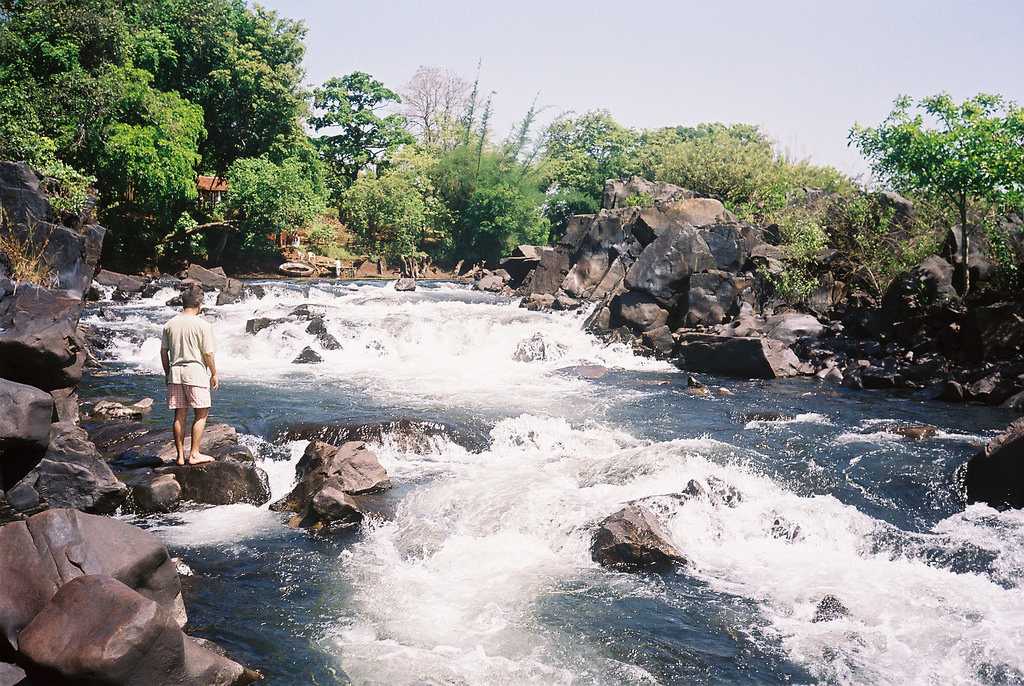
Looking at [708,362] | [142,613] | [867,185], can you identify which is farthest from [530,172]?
[142,613]

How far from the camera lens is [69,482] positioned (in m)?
7.64

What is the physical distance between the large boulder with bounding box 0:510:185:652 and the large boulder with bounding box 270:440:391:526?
7.85 feet

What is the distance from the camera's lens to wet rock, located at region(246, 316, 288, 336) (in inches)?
701

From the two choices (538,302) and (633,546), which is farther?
(538,302)

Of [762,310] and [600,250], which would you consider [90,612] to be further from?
[600,250]

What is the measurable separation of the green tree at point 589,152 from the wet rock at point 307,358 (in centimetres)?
2558

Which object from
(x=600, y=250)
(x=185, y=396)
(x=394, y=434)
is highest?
(x=600, y=250)

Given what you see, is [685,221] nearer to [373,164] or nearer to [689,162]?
[689,162]

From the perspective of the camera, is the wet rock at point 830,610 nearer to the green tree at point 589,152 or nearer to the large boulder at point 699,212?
the large boulder at point 699,212

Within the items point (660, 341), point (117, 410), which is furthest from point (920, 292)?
point (117, 410)

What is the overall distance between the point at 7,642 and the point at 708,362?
14.6 m

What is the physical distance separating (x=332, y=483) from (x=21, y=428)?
2.98 meters

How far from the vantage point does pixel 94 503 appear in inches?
303

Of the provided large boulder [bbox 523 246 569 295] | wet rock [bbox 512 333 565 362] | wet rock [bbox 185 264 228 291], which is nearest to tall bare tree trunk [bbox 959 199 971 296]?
wet rock [bbox 512 333 565 362]
